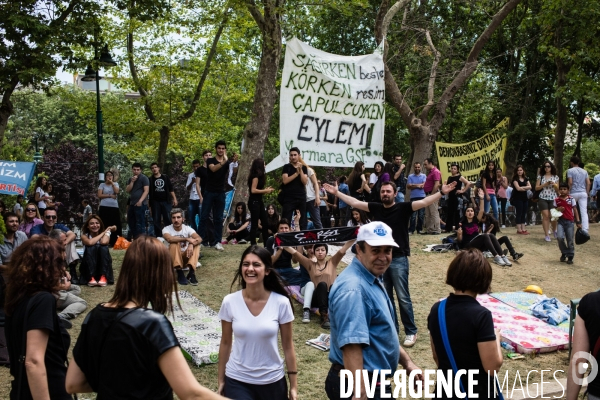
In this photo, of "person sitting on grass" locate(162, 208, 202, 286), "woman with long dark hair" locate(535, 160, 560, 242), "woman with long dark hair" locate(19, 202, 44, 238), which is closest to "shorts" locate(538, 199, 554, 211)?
"woman with long dark hair" locate(535, 160, 560, 242)

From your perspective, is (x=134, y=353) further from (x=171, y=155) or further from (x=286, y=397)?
(x=171, y=155)

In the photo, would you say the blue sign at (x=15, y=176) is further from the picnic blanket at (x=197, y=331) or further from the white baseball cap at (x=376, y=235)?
the white baseball cap at (x=376, y=235)

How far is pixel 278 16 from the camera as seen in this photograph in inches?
604

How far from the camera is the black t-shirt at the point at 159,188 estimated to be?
13570 millimetres

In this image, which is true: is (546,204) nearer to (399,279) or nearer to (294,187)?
(294,187)

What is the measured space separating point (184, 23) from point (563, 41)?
12.2 m

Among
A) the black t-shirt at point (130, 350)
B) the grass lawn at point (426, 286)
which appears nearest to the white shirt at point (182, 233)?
the grass lawn at point (426, 286)

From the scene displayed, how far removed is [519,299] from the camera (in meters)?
10.8

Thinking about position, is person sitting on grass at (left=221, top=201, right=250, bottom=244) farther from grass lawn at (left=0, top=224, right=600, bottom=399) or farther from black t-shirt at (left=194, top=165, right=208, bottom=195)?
black t-shirt at (left=194, top=165, right=208, bottom=195)

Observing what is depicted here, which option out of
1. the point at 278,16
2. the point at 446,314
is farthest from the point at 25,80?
the point at 446,314

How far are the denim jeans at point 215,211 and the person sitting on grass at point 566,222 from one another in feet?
22.8

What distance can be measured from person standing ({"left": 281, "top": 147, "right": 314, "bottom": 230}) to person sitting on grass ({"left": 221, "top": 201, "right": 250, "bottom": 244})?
A: 2.35 meters

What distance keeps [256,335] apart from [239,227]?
971cm

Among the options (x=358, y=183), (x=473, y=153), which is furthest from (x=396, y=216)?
(x=473, y=153)
